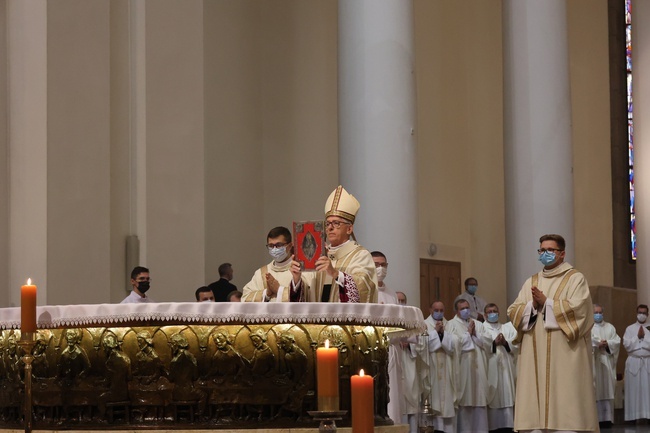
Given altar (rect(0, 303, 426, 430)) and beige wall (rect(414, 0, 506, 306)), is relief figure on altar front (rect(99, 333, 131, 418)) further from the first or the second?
beige wall (rect(414, 0, 506, 306))

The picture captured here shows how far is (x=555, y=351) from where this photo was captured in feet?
35.2

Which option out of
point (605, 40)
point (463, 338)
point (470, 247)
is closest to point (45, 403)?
point (463, 338)

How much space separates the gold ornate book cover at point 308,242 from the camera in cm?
962

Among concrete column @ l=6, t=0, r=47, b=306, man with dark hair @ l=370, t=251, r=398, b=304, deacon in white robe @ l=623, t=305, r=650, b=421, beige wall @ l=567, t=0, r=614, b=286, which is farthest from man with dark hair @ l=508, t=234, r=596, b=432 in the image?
beige wall @ l=567, t=0, r=614, b=286

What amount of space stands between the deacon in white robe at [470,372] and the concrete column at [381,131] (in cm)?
225

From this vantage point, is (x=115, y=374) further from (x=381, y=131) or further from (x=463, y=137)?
(x=463, y=137)

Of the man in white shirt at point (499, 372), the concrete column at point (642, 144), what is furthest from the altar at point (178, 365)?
the concrete column at point (642, 144)

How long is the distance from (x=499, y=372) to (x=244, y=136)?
16.4ft

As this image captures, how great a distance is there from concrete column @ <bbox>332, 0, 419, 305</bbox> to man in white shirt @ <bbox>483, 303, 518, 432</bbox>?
2.76m

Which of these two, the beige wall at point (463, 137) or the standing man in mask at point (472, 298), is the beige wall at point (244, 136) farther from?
the standing man in mask at point (472, 298)

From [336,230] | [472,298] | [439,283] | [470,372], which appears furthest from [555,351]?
[439,283]

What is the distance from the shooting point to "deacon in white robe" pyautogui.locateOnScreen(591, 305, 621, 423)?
1759cm

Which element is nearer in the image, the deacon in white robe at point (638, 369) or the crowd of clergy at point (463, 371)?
the crowd of clergy at point (463, 371)

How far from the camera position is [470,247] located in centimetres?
2116
